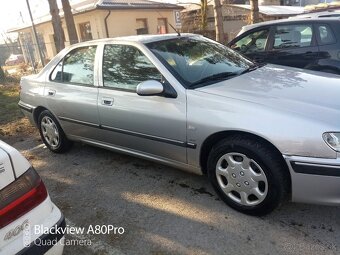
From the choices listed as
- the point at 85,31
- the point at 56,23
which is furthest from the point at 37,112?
the point at 85,31

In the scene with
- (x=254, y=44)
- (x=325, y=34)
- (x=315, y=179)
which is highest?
(x=325, y=34)

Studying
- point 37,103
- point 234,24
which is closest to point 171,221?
point 37,103

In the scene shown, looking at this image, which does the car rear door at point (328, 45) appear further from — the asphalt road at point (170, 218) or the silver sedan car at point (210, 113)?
the asphalt road at point (170, 218)

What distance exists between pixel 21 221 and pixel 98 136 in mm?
2303

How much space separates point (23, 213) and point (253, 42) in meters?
5.60

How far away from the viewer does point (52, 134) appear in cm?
507

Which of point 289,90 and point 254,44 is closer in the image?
point 289,90

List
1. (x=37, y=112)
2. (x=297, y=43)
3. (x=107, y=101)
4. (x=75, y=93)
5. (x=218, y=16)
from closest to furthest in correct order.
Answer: (x=107, y=101) → (x=75, y=93) → (x=37, y=112) → (x=297, y=43) → (x=218, y=16)

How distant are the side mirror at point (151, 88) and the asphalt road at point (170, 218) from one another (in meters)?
1.07

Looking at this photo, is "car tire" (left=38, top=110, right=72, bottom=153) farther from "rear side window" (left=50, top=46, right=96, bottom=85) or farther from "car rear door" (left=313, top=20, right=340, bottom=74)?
"car rear door" (left=313, top=20, right=340, bottom=74)

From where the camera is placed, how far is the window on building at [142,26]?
66.9 feet

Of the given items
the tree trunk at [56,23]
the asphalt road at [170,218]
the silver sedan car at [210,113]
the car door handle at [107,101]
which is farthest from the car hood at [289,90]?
the tree trunk at [56,23]

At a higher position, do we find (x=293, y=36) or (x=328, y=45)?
(x=293, y=36)

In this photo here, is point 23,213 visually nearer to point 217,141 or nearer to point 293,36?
point 217,141
